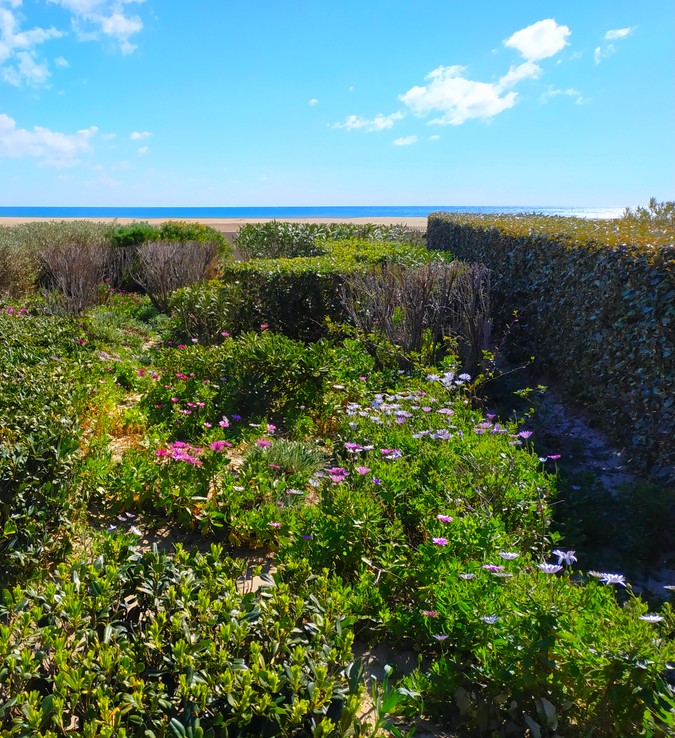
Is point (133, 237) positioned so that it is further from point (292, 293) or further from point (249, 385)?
point (249, 385)

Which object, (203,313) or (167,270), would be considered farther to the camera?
(167,270)

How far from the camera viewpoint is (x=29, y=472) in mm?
3021

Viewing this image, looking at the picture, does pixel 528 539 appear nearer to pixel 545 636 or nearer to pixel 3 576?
pixel 545 636

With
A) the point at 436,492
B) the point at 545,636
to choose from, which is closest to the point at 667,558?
the point at 436,492

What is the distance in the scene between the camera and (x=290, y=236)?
13.7 metres

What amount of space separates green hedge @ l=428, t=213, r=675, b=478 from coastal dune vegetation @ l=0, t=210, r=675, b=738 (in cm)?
3

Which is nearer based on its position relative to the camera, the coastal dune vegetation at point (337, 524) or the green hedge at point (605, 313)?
the coastal dune vegetation at point (337, 524)

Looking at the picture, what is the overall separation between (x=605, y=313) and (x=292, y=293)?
4.22 metres

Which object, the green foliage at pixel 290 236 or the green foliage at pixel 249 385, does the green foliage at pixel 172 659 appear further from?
the green foliage at pixel 290 236

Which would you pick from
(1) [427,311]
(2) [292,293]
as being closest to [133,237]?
(2) [292,293]

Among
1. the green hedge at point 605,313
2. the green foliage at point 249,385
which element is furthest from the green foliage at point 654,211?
the green foliage at point 249,385

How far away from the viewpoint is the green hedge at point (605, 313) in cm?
431

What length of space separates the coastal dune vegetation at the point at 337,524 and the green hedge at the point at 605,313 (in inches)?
1.2

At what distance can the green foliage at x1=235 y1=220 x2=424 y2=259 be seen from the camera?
1355 centimetres
